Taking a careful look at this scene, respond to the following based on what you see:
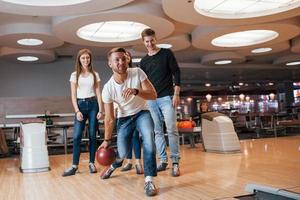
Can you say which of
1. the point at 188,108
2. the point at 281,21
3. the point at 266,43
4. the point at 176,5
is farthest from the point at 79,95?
the point at 188,108

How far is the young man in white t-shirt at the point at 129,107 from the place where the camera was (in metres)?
2.32

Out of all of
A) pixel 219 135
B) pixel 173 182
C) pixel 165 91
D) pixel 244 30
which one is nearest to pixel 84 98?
pixel 165 91

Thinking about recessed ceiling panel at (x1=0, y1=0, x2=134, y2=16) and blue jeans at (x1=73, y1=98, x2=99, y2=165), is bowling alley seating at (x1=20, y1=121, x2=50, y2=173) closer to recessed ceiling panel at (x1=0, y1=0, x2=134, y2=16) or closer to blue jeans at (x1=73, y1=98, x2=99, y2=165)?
blue jeans at (x1=73, y1=98, x2=99, y2=165)

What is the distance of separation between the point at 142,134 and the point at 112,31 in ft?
18.8

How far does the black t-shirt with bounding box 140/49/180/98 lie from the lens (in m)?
3.15

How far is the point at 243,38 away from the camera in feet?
30.6

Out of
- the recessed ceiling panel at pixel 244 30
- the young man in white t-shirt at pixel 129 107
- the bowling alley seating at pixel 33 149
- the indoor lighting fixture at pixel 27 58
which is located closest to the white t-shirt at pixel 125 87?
the young man in white t-shirt at pixel 129 107

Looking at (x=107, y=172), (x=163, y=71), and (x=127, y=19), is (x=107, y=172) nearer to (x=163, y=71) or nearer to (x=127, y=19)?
(x=163, y=71)

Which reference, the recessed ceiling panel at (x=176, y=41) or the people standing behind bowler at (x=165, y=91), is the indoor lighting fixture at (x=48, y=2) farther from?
the recessed ceiling panel at (x=176, y=41)

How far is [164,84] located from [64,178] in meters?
1.38

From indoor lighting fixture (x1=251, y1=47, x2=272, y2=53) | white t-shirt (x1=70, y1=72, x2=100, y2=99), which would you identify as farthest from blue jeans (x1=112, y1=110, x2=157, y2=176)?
indoor lighting fixture (x1=251, y1=47, x2=272, y2=53)

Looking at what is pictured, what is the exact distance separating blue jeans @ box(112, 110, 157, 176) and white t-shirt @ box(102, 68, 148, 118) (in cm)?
5

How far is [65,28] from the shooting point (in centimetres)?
674

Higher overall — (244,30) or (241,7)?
(241,7)
